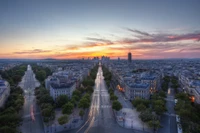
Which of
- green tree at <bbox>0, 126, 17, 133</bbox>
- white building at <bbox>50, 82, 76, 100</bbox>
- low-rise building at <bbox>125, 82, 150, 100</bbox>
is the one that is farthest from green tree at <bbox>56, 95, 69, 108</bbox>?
low-rise building at <bbox>125, 82, 150, 100</bbox>

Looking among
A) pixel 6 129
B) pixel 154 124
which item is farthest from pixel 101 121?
pixel 6 129

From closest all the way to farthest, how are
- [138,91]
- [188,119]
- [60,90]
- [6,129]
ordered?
[6,129]
[188,119]
[138,91]
[60,90]

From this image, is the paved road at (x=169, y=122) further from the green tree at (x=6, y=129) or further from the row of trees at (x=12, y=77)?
the row of trees at (x=12, y=77)

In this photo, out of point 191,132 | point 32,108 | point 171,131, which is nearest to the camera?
point 191,132

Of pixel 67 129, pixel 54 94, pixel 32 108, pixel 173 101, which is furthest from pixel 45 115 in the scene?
pixel 173 101

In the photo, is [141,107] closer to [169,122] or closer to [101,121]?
[169,122]

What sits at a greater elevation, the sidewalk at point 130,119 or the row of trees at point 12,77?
the row of trees at point 12,77

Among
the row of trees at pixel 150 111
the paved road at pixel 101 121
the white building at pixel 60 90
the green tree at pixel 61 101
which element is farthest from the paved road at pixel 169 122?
the white building at pixel 60 90

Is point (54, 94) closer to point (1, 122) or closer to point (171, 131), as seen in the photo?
point (1, 122)

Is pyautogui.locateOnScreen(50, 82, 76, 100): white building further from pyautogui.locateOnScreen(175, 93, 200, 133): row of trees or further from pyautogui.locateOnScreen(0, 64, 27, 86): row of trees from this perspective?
pyautogui.locateOnScreen(175, 93, 200, 133): row of trees

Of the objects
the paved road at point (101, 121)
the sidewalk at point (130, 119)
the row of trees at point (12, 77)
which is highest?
the row of trees at point (12, 77)

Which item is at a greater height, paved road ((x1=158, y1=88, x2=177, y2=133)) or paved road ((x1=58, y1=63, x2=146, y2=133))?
paved road ((x1=58, y1=63, x2=146, y2=133))
